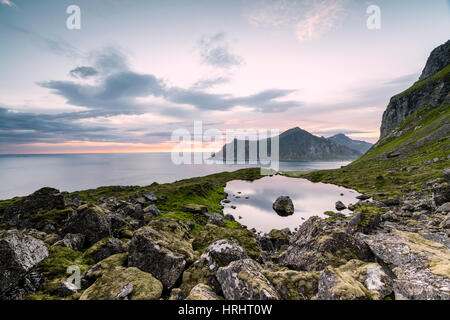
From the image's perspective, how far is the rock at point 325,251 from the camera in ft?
41.1

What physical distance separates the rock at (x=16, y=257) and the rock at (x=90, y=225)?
18.8 feet

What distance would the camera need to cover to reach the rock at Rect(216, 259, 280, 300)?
818cm

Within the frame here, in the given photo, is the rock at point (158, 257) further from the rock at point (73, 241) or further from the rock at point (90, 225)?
the rock at point (90, 225)

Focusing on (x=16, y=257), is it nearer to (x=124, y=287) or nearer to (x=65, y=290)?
(x=65, y=290)

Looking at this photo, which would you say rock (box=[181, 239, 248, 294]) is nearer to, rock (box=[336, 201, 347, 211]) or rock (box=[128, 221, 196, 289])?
rock (box=[128, 221, 196, 289])

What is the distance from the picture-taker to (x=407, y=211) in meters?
33.4

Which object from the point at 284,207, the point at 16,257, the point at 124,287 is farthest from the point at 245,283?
the point at 284,207

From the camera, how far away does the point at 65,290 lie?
9.62 m

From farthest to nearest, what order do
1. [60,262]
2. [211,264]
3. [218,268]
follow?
[60,262], [211,264], [218,268]

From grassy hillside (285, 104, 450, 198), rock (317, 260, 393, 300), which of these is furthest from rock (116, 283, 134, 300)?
grassy hillside (285, 104, 450, 198)

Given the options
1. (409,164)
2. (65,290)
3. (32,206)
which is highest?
(409,164)

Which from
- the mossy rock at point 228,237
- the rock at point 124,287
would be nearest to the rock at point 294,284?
the rock at point 124,287

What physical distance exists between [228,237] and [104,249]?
11.4m
